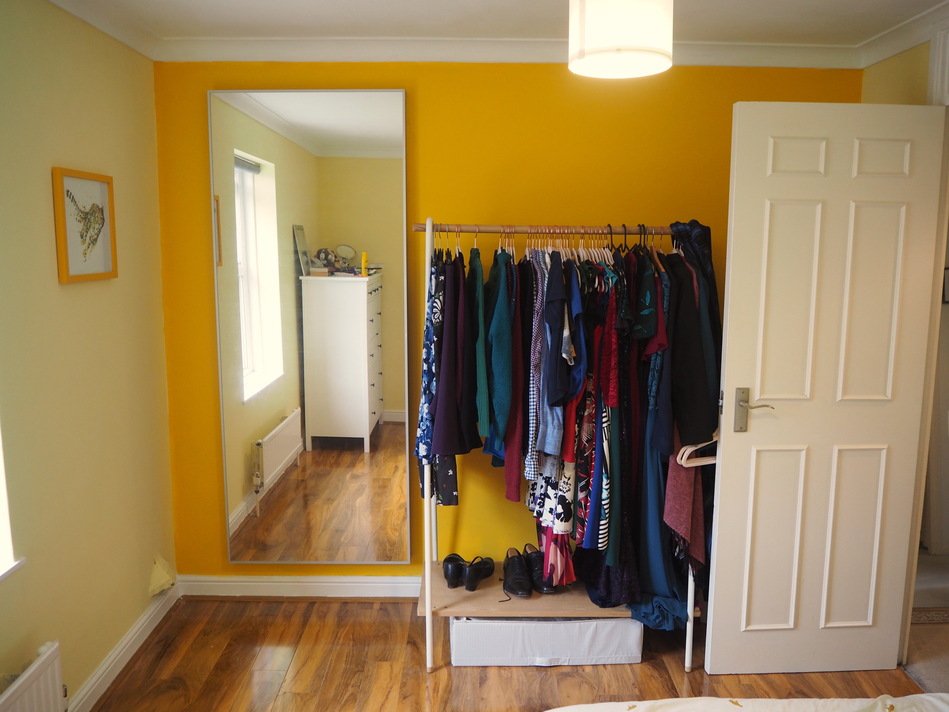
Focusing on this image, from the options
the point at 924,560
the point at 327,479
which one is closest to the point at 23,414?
the point at 327,479

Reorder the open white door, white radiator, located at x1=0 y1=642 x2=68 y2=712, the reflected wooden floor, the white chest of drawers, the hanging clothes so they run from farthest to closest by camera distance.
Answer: the reflected wooden floor
the white chest of drawers
the hanging clothes
the open white door
white radiator, located at x1=0 y1=642 x2=68 y2=712

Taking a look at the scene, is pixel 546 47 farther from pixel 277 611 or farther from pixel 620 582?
pixel 277 611

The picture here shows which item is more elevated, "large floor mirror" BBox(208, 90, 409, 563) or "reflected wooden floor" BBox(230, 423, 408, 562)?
"large floor mirror" BBox(208, 90, 409, 563)

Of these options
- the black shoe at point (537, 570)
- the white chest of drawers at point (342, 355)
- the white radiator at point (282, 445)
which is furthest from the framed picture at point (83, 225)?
the black shoe at point (537, 570)

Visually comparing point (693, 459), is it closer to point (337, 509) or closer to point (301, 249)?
point (337, 509)

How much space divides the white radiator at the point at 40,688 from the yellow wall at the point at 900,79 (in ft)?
11.6

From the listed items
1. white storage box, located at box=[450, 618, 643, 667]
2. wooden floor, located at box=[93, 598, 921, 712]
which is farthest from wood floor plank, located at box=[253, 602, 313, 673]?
white storage box, located at box=[450, 618, 643, 667]

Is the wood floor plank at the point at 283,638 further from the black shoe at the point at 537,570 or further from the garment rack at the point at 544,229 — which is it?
the garment rack at the point at 544,229

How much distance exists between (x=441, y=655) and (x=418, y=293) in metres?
1.53

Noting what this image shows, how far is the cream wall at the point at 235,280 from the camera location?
3.18 m

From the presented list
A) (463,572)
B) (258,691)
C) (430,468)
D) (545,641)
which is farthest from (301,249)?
(545,641)

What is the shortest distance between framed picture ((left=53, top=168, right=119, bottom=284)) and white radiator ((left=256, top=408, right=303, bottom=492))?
0.98 m

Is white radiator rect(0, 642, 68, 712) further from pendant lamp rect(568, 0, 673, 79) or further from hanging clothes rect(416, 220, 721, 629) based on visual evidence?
pendant lamp rect(568, 0, 673, 79)

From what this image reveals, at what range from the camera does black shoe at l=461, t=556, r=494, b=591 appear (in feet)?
9.87
